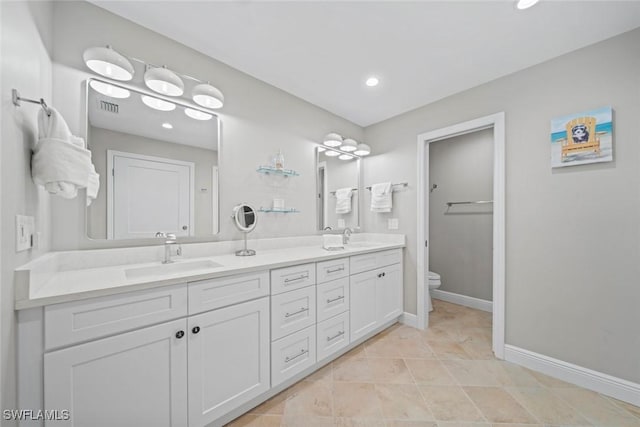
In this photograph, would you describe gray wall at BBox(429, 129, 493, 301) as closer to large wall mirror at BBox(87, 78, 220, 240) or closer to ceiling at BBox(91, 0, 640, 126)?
ceiling at BBox(91, 0, 640, 126)

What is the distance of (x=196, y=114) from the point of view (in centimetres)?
177

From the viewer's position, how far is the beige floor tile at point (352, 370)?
1.77 m

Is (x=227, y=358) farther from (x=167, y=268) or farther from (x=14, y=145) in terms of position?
(x=14, y=145)

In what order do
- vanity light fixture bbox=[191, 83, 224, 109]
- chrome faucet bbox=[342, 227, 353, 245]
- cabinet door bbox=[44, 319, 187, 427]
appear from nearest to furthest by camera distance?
cabinet door bbox=[44, 319, 187, 427]
vanity light fixture bbox=[191, 83, 224, 109]
chrome faucet bbox=[342, 227, 353, 245]

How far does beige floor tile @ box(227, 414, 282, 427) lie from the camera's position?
1.36 meters

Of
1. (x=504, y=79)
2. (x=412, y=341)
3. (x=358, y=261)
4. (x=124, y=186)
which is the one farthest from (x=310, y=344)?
(x=504, y=79)

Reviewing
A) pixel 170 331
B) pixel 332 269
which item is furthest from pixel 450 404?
pixel 170 331

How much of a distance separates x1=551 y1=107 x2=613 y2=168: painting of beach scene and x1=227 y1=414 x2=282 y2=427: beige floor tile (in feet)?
8.42

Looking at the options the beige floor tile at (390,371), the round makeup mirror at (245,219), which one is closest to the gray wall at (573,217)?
the beige floor tile at (390,371)

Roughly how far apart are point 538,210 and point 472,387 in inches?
55.4

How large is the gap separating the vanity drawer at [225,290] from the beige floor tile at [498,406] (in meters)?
1.52

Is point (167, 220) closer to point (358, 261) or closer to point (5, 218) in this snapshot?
point (5, 218)

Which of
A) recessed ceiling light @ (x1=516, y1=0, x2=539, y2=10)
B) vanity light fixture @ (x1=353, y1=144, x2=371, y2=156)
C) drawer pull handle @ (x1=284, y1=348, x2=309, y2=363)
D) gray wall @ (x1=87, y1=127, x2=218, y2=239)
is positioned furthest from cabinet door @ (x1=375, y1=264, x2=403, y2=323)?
recessed ceiling light @ (x1=516, y1=0, x2=539, y2=10)

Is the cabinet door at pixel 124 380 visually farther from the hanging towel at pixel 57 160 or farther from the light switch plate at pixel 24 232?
the hanging towel at pixel 57 160
